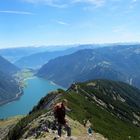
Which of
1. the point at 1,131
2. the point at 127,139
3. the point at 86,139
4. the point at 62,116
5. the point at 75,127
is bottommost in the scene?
the point at 1,131

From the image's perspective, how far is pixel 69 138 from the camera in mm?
40281

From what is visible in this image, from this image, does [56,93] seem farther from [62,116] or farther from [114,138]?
[62,116]

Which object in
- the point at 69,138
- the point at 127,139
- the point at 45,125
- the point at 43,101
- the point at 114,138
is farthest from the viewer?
the point at 43,101

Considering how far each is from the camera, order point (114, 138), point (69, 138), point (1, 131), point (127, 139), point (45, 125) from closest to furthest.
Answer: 1. point (69, 138)
2. point (45, 125)
3. point (114, 138)
4. point (127, 139)
5. point (1, 131)

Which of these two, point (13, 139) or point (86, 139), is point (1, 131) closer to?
point (13, 139)

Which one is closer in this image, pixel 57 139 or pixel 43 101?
pixel 57 139

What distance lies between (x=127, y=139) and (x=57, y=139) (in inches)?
3119

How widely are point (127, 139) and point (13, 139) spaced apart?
133 feet

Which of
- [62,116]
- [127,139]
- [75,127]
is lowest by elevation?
[127,139]

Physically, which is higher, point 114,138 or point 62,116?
point 62,116

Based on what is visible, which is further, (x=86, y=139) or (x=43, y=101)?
(x=43, y=101)

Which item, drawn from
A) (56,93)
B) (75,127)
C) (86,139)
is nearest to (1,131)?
(56,93)

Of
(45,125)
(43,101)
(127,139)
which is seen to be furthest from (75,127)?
(43,101)

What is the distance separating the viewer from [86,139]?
138 ft
